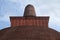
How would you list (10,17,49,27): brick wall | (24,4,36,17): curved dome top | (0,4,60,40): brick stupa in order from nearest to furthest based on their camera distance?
(0,4,60,40): brick stupa, (10,17,49,27): brick wall, (24,4,36,17): curved dome top

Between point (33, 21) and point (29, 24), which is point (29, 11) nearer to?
point (33, 21)

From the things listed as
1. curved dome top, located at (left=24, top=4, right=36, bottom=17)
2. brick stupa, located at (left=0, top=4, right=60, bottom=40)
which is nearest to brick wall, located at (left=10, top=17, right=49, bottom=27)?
brick stupa, located at (left=0, top=4, right=60, bottom=40)

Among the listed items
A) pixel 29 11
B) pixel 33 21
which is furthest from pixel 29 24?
pixel 29 11

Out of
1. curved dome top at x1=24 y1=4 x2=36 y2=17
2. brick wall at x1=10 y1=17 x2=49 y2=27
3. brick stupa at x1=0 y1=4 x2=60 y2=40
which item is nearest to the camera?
brick stupa at x1=0 y1=4 x2=60 y2=40

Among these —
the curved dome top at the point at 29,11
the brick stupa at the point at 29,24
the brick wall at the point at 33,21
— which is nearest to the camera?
the brick stupa at the point at 29,24

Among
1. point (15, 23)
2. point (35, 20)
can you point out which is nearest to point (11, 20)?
point (15, 23)

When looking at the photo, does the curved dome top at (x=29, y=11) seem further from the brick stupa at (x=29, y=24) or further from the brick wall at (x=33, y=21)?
the brick wall at (x=33, y=21)

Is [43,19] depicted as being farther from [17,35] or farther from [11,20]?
[17,35]

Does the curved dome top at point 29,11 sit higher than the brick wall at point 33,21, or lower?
higher

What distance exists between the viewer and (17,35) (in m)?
17.5

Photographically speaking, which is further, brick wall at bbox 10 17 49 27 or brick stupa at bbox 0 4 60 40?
brick wall at bbox 10 17 49 27

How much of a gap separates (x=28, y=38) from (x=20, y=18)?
8.83 metres

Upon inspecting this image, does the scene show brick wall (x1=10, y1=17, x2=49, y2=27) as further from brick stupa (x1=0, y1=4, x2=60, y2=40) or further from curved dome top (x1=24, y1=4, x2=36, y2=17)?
curved dome top (x1=24, y1=4, x2=36, y2=17)

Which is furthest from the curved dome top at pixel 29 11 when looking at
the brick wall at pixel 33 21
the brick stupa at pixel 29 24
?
the brick wall at pixel 33 21
